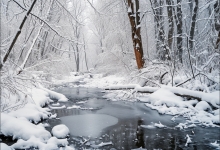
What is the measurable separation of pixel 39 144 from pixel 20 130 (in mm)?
875

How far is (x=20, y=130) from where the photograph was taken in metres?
5.07

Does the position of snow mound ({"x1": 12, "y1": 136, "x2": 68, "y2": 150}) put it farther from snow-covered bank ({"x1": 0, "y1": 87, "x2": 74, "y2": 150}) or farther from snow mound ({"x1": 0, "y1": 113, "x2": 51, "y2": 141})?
snow mound ({"x1": 0, "y1": 113, "x2": 51, "y2": 141})

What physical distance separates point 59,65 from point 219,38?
456 inches

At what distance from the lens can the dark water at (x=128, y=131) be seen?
4.68m

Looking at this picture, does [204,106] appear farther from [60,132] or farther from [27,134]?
[27,134]

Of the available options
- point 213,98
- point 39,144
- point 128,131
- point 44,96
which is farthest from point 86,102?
point 213,98

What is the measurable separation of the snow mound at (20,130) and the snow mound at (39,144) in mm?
192

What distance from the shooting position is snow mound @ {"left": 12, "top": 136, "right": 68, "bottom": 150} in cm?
450

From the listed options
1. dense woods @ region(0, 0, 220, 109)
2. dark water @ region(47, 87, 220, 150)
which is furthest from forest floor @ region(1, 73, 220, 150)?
dense woods @ region(0, 0, 220, 109)

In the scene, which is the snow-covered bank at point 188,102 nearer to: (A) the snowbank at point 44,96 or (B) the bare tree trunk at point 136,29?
(B) the bare tree trunk at point 136,29

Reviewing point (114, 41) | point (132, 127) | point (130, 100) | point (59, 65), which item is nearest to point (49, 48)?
point (59, 65)

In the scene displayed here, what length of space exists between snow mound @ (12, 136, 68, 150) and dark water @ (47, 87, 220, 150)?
303 millimetres

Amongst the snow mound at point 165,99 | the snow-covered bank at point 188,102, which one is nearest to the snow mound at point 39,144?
the snow-covered bank at point 188,102

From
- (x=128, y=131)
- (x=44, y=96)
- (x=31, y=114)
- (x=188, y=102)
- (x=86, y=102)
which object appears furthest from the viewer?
(x=86, y=102)
